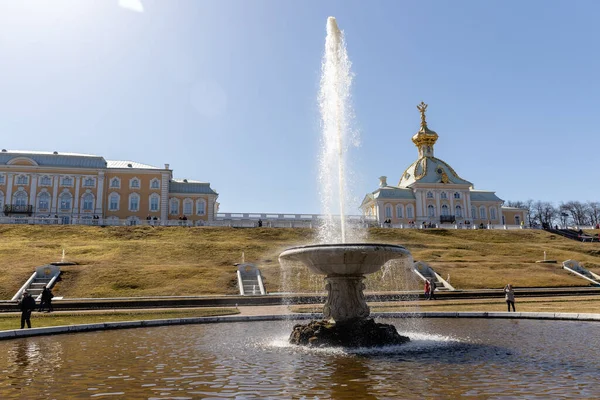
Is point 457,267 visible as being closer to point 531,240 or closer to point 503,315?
point 503,315

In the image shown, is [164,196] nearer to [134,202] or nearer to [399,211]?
[134,202]

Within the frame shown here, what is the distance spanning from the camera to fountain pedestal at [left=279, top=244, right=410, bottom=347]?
11.9m

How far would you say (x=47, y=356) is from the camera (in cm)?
1016

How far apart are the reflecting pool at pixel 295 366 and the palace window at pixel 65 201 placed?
60.8 metres

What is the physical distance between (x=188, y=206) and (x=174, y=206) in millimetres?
2111

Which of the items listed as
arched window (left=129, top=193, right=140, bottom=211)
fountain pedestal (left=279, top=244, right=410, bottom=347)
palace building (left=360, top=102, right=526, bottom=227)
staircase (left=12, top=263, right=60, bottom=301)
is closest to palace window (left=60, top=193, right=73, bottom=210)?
arched window (left=129, top=193, right=140, bottom=211)

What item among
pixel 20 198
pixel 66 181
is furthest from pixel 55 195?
pixel 20 198

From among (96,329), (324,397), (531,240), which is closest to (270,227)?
(531,240)

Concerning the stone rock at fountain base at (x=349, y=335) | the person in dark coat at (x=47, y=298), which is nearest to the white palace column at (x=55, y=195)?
the person in dark coat at (x=47, y=298)

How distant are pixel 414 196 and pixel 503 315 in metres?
63.6

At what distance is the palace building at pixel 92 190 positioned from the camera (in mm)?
67312

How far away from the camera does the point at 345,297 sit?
12820 mm

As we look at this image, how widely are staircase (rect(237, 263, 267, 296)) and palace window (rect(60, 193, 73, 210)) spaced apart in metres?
45.0

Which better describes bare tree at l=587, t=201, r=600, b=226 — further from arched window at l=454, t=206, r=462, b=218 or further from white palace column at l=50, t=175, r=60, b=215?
white palace column at l=50, t=175, r=60, b=215
